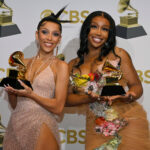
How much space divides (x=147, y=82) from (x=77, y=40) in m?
0.95

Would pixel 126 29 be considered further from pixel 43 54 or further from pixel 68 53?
pixel 43 54

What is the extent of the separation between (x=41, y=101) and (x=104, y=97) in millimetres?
555

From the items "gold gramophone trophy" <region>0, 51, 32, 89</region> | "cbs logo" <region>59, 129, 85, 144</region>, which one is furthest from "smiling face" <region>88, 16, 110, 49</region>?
"cbs logo" <region>59, 129, 85, 144</region>

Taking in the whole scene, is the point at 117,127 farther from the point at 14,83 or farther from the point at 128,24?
the point at 128,24

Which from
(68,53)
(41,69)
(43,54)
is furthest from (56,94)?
(68,53)

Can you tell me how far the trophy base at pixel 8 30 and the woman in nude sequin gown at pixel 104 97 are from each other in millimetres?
852

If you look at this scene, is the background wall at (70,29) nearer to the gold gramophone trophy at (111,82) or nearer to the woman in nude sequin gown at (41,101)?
the woman in nude sequin gown at (41,101)

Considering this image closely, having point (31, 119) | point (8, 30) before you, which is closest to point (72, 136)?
point (31, 119)

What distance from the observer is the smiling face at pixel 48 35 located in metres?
2.30

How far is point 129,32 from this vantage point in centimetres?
311

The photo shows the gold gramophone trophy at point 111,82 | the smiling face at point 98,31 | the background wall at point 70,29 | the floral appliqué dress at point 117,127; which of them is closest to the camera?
the gold gramophone trophy at point 111,82

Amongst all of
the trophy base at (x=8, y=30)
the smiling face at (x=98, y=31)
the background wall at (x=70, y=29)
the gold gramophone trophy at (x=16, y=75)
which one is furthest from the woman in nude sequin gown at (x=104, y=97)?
the trophy base at (x=8, y=30)

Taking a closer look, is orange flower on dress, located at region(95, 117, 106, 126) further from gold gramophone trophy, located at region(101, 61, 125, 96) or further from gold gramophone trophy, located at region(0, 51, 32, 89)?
gold gramophone trophy, located at region(0, 51, 32, 89)

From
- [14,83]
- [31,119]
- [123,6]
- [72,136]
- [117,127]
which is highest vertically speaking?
[123,6]
